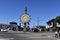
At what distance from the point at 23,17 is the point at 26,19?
73cm

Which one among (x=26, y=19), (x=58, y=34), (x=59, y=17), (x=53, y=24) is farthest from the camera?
(x=53, y=24)

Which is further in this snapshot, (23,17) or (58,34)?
(58,34)

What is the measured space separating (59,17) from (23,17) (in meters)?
84.1

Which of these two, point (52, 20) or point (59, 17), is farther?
point (52, 20)

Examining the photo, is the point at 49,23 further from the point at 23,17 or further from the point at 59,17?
the point at 23,17

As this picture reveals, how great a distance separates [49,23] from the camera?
130 m

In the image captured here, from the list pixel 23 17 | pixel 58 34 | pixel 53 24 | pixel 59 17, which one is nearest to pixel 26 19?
pixel 23 17

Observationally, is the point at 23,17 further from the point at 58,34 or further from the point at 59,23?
the point at 59,23

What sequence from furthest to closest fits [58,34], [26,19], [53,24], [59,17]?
[53,24]
[59,17]
[58,34]
[26,19]

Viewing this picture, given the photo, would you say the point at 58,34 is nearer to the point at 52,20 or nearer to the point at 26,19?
the point at 26,19

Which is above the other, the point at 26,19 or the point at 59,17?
the point at 59,17

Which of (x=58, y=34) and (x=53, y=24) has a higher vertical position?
(x=53, y=24)

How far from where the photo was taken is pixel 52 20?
12400 cm

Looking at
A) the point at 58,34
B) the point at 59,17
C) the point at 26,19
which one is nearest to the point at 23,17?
the point at 26,19
